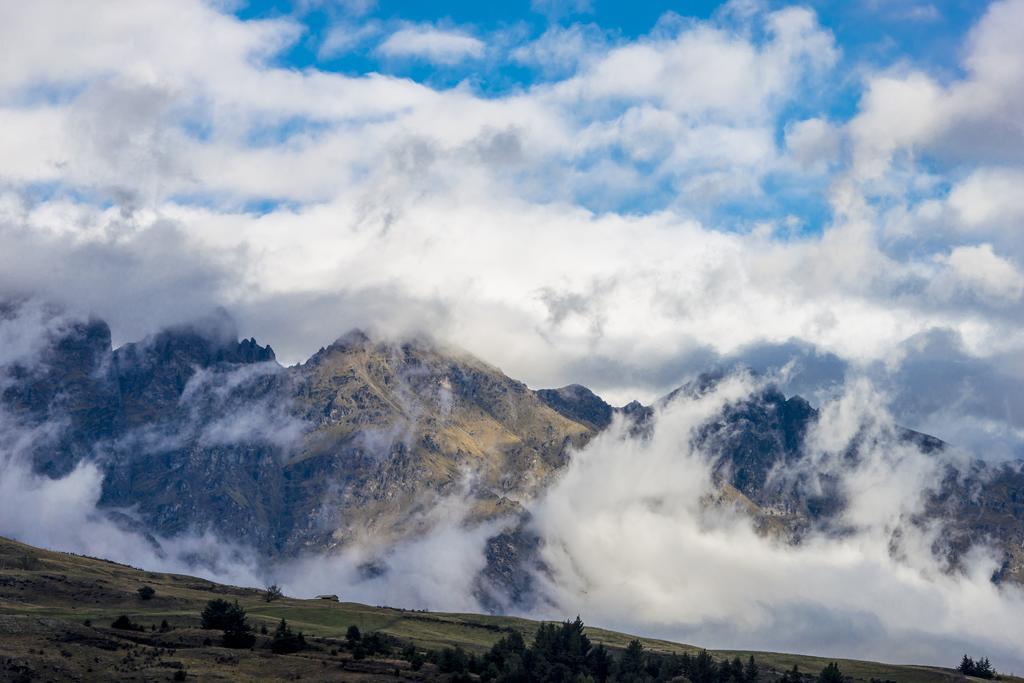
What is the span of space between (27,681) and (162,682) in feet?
66.4

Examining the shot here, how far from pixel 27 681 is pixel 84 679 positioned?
10.1m

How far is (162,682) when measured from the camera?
650 feet

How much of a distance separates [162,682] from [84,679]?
42.4 ft

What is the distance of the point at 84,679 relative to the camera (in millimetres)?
199375

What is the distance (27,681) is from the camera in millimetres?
191500
